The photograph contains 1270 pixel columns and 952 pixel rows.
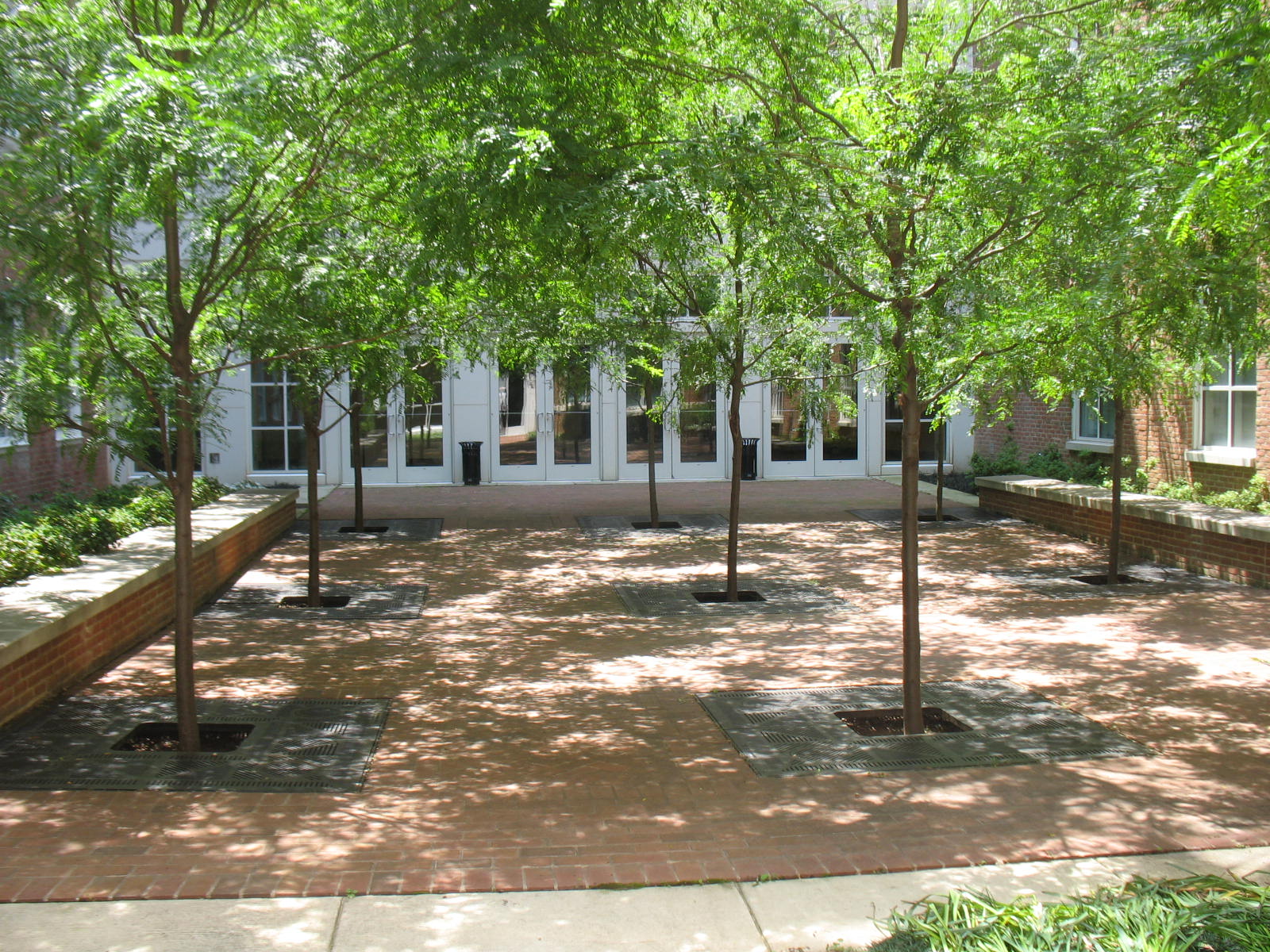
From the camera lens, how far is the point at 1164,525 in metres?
12.8

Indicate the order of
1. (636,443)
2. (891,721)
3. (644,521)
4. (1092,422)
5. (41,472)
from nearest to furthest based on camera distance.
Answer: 1. (891,721)
2. (41,472)
3. (644,521)
4. (1092,422)
5. (636,443)

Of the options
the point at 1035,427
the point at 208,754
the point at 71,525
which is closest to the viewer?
the point at 208,754

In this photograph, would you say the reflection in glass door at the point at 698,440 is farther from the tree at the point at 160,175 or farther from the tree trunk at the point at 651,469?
the tree at the point at 160,175

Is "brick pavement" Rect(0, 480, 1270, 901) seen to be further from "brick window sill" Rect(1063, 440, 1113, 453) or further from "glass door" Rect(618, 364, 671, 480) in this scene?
"glass door" Rect(618, 364, 671, 480)

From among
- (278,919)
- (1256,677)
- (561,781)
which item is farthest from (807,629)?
(278,919)

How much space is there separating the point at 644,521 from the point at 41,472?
8.15 meters

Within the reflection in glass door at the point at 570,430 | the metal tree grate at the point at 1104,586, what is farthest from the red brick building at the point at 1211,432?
the reflection in glass door at the point at 570,430

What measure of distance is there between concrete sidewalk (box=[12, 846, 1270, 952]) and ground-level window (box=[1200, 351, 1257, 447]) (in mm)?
11262

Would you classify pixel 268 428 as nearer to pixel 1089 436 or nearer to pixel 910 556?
pixel 1089 436

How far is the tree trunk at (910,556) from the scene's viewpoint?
670 cm

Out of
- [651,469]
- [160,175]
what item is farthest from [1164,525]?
[160,175]

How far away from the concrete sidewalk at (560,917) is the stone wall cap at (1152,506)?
25.0 feet

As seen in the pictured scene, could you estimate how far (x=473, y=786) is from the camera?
234 inches

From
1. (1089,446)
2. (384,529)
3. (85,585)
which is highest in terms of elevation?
(1089,446)
